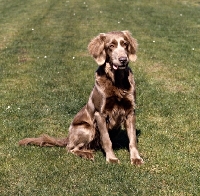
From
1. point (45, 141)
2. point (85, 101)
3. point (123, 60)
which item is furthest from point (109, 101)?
point (85, 101)

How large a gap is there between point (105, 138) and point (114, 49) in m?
1.65

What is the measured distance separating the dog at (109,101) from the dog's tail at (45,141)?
271 millimetres

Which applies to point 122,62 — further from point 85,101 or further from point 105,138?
point 85,101

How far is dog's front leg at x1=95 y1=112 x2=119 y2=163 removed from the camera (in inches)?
266

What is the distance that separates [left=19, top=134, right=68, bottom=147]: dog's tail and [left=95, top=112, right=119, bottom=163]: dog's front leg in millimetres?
912

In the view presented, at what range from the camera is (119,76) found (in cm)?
688

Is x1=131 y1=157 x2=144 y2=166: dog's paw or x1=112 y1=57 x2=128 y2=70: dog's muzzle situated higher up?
x1=112 y1=57 x2=128 y2=70: dog's muzzle

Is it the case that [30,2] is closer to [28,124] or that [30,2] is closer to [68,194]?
[28,124]

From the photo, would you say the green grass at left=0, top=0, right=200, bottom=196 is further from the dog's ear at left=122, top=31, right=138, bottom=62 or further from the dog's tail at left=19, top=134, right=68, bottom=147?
the dog's ear at left=122, top=31, right=138, bottom=62

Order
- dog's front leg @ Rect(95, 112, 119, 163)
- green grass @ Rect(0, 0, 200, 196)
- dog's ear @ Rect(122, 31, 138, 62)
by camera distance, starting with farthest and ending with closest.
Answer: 1. dog's ear @ Rect(122, 31, 138, 62)
2. dog's front leg @ Rect(95, 112, 119, 163)
3. green grass @ Rect(0, 0, 200, 196)

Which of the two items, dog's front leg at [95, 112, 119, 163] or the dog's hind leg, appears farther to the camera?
the dog's hind leg

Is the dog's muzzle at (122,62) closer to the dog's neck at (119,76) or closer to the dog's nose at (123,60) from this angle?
the dog's nose at (123,60)

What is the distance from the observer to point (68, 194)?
567 cm

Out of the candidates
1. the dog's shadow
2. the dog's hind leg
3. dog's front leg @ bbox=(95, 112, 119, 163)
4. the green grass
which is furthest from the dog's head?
the green grass
